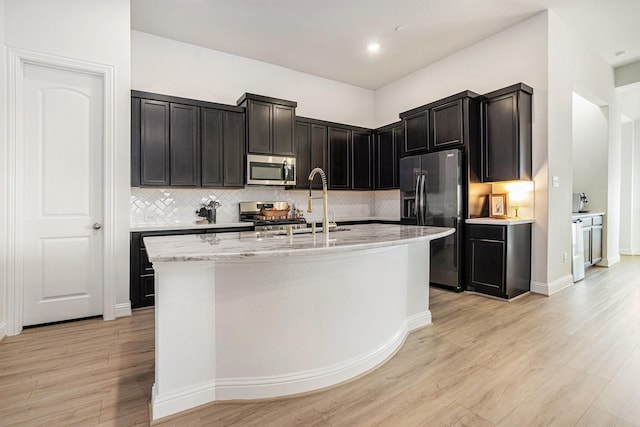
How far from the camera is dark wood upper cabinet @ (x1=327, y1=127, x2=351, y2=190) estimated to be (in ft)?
17.2

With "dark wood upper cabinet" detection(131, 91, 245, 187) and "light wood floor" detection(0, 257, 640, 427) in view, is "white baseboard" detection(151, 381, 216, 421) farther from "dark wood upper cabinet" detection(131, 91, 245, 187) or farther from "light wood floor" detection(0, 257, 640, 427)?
"dark wood upper cabinet" detection(131, 91, 245, 187)

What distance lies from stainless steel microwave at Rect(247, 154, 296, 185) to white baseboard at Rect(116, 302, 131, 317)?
1.95 metres

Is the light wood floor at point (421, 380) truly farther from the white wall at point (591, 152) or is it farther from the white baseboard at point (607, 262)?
the white wall at point (591, 152)

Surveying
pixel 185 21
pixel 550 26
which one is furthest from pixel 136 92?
pixel 550 26

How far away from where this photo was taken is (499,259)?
3646 mm

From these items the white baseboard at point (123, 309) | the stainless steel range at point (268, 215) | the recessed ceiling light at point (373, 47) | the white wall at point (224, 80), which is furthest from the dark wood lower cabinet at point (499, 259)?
the white baseboard at point (123, 309)

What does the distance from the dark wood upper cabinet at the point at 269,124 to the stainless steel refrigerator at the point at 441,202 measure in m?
1.79

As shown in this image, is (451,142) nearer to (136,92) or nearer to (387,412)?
(387,412)

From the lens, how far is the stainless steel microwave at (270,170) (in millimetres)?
4262

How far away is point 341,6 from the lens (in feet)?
11.7

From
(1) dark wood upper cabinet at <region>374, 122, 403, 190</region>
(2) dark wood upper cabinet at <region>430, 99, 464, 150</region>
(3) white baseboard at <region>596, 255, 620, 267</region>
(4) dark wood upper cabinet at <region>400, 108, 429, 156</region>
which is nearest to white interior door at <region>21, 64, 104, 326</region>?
(4) dark wood upper cabinet at <region>400, 108, 429, 156</region>

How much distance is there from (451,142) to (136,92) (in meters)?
3.79

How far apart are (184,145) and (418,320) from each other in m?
3.25

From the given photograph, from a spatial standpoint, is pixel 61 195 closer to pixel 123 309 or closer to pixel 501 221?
pixel 123 309
